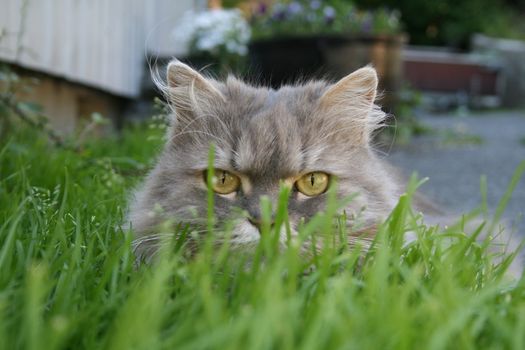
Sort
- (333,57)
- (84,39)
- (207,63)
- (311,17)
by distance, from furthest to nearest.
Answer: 1. (311,17)
2. (207,63)
3. (333,57)
4. (84,39)

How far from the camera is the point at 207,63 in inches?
291

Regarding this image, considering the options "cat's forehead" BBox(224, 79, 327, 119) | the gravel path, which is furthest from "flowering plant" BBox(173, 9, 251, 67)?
"cat's forehead" BBox(224, 79, 327, 119)

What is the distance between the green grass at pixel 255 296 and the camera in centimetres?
111

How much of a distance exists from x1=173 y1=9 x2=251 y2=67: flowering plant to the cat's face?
195 inches

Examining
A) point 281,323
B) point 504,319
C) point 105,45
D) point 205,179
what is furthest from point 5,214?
point 105,45

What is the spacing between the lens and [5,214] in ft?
6.48

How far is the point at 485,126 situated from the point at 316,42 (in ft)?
18.0

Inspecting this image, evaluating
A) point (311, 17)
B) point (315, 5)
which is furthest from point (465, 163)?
point (315, 5)

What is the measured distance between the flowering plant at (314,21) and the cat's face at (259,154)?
5.38m

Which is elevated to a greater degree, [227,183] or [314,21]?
[314,21]

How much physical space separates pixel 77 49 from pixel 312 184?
3.74 metres

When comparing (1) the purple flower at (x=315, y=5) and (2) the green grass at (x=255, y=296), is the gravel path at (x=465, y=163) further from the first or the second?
(1) the purple flower at (x=315, y=5)

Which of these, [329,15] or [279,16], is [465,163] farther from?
[279,16]

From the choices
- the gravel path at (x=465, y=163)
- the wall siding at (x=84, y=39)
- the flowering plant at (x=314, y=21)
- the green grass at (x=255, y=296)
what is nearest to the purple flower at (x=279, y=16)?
the flowering plant at (x=314, y=21)
